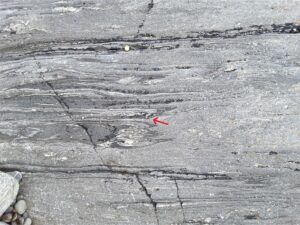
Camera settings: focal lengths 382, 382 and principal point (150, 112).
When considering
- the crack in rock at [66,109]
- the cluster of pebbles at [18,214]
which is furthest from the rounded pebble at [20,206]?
the crack in rock at [66,109]

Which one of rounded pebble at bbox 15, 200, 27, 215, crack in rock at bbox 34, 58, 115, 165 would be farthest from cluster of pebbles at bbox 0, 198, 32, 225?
crack in rock at bbox 34, 58, 115, 165

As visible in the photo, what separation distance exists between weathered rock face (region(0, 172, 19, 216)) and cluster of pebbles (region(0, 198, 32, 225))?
0.16ft

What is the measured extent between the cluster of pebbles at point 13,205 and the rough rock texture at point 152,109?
0.05 m

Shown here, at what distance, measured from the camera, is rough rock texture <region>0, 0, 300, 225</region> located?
75.2 inches

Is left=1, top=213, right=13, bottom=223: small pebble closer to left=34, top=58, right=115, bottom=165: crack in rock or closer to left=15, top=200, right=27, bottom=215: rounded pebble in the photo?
left=15, top=200, right=27, bottom=215: rounded pebble

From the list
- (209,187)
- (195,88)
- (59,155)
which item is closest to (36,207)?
(59,155)

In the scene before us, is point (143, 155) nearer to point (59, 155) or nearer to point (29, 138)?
point (59, 155)

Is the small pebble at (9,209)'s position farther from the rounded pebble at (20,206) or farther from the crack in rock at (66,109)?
the crack in rock at (66,109)

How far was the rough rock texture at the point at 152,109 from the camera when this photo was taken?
6.26ft

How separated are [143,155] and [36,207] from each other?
64 centimetres

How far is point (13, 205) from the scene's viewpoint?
2.03 m

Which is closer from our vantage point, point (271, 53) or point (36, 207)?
point (271, 53)

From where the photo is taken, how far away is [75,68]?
2012 mm

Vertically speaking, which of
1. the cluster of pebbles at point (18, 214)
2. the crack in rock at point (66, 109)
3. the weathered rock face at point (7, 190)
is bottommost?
the cluster of pebbles at point (18, 214)
